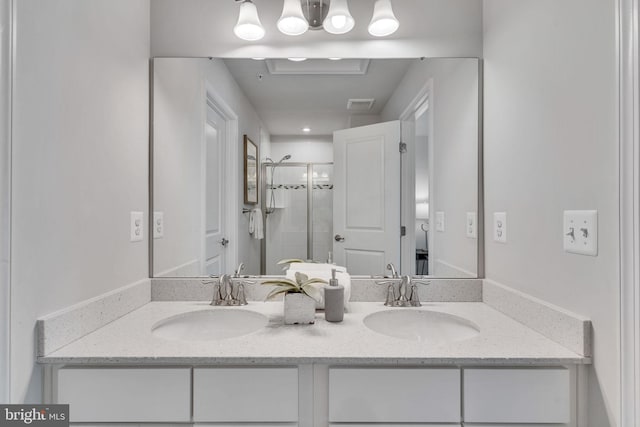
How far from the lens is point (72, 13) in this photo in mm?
954

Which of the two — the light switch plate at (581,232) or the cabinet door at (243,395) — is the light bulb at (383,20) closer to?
the light switch plate at (581,232)

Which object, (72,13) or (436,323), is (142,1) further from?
(436,323)

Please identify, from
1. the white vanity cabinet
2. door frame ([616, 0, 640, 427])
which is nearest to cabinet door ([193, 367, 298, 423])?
the white vanity cabinet

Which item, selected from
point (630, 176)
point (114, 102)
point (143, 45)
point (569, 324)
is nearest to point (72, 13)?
point (114, 102)

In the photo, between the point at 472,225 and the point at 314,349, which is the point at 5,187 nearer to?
the point at 314,349

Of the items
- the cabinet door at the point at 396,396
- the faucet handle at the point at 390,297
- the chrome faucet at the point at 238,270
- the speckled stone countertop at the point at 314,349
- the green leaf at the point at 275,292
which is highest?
the chrome faucet at the point at 238,270

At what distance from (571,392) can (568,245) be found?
0.39m

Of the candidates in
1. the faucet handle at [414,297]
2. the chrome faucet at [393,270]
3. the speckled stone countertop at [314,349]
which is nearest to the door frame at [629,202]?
the speckled stone countertop at [314,349]

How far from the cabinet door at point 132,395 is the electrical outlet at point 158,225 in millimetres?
633

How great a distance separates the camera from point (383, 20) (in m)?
1.36

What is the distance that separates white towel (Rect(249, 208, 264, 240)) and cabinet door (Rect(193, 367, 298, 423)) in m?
0.69

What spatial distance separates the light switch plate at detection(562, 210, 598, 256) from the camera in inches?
32.2

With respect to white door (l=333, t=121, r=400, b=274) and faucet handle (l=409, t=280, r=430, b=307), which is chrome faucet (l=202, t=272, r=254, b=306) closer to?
white door (l=333, t=121, r=400, b=274)

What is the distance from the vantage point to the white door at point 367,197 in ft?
4.80
